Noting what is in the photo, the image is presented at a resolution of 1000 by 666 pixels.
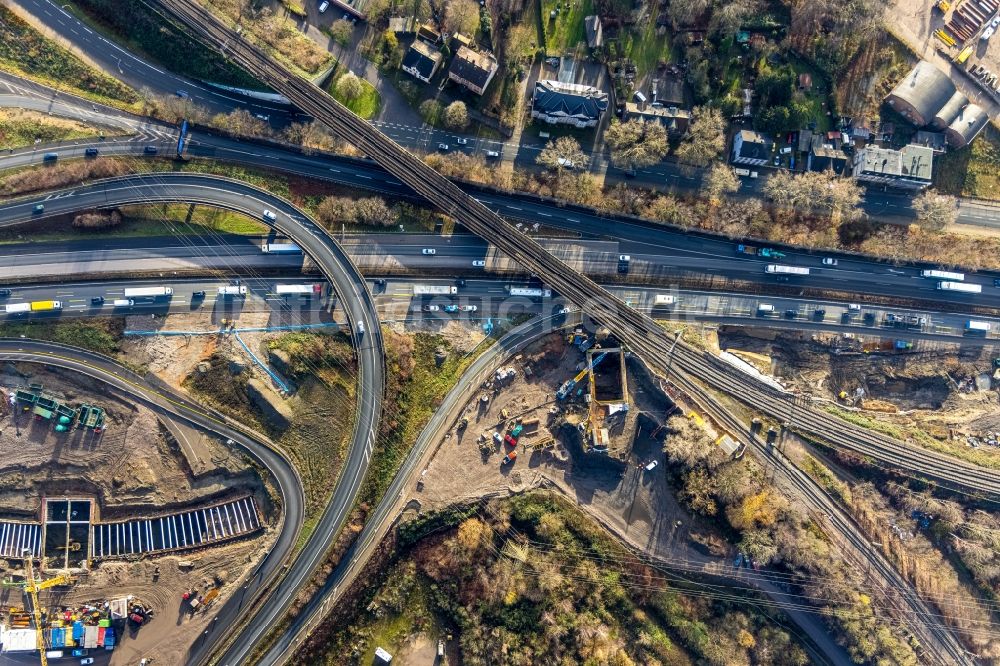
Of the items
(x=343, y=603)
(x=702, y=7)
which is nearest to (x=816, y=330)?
(x=702, y=7)

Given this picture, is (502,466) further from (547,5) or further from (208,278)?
(547,5)

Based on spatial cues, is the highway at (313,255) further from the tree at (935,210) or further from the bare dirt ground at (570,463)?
the tree at (935,210)

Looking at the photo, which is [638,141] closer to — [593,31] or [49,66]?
[593,31]

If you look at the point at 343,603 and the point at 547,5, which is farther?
the point at 547,5

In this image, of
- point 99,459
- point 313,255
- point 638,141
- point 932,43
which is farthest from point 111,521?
point 932,43

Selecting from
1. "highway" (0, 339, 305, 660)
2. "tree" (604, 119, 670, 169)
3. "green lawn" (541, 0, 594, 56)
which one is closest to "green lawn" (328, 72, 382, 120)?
"green lawn" (541, 0, 594, 56)

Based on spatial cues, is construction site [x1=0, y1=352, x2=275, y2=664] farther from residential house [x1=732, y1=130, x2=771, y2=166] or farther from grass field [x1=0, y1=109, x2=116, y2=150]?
residential house [x1=732, y1=130, x2=771, y2=166]
